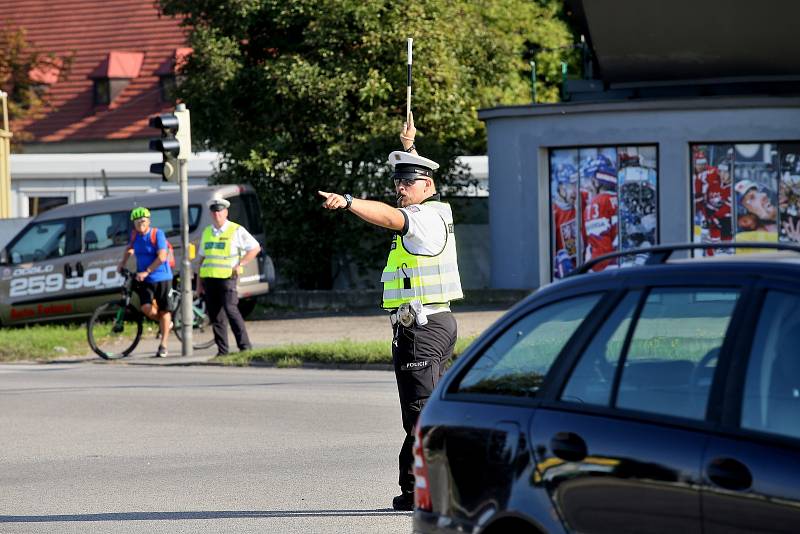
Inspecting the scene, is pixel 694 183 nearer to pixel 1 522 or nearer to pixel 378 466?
pixel 378 466

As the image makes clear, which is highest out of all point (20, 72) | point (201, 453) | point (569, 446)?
point (20, 72)

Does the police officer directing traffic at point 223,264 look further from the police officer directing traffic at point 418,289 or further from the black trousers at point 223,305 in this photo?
the police officer directing traffic at point 418,289

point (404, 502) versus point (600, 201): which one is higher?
point (600, 201)

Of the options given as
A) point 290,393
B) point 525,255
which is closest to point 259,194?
point 525,255

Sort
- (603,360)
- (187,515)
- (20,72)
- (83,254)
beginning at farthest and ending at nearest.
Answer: (20,72), (83,254), (187,515), (603,360)

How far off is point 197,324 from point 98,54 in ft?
101

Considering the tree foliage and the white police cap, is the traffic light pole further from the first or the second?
the tree foliage

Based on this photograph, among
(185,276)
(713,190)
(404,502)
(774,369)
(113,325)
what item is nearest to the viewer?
(774,369)

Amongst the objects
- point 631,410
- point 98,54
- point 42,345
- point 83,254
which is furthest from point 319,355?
point 98,54

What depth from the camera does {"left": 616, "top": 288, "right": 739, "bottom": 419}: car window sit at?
4.16m

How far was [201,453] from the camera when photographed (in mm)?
9984

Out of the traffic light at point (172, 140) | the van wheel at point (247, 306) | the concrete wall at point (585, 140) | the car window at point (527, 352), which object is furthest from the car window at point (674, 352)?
the concrete wall at point (585, 140)

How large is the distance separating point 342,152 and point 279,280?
3452 mm

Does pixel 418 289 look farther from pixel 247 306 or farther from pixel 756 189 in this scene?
pixel 756 189
